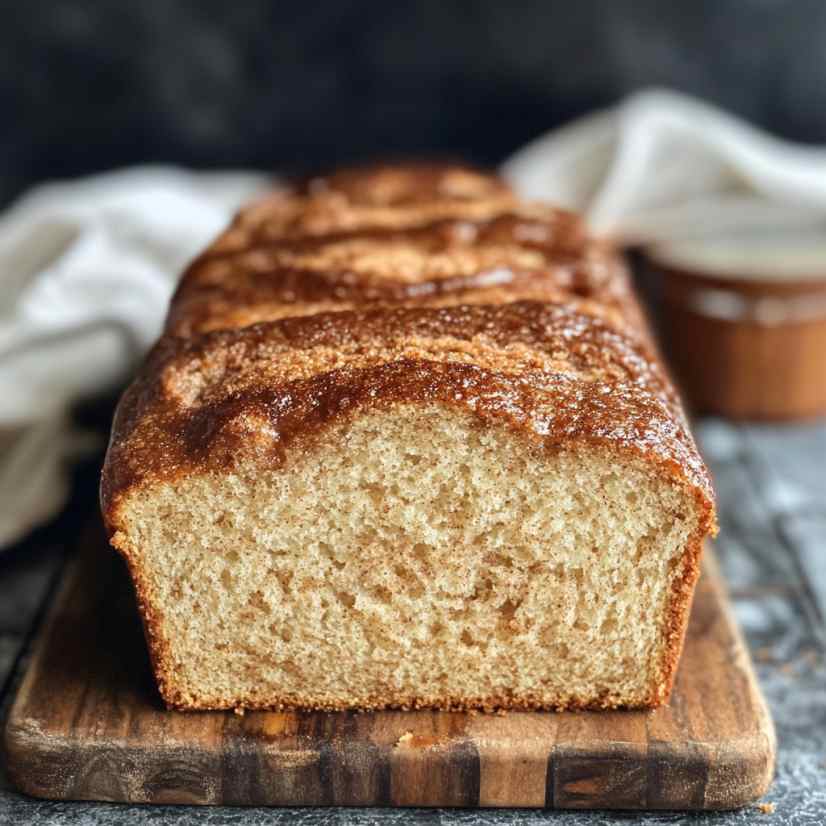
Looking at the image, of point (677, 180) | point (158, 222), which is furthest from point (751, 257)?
point (158, 222)

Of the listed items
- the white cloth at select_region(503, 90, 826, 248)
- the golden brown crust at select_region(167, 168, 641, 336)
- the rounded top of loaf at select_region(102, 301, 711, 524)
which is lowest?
the white cloth at select_region(503, 90, 826, 248)

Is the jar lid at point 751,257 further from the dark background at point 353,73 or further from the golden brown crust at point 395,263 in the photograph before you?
the dark background at point 353,73

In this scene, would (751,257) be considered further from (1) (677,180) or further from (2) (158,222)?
(2) (158,222)

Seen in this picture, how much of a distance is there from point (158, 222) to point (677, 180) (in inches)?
65.3

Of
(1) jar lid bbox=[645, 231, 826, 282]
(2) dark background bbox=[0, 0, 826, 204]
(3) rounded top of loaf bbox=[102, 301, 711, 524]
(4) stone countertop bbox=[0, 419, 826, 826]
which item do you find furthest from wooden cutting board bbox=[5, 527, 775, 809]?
(2) dark background bbox=[0, 0, 826, 204]

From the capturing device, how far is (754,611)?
2.74m

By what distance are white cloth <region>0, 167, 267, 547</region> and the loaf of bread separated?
717mm

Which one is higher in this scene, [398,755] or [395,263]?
[395,263]

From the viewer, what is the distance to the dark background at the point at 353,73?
4020 millimetres

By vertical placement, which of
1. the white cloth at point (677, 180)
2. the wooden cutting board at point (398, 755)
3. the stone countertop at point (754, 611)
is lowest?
the stone countertop at point (754, 611)

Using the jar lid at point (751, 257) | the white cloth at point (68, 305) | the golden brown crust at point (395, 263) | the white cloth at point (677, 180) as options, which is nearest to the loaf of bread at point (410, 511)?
the golden brown crust at point (395, 263)

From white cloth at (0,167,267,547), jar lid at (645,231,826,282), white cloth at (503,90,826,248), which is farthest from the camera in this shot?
Result: white cloth at (503,90,826,248)

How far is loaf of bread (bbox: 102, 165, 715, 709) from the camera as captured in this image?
200cm

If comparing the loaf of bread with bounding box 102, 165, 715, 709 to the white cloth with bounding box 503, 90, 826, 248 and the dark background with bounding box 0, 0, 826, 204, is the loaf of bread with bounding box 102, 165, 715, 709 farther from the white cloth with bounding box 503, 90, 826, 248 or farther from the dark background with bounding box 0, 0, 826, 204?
the dark background with bounding box 0, 0, 826, 204
